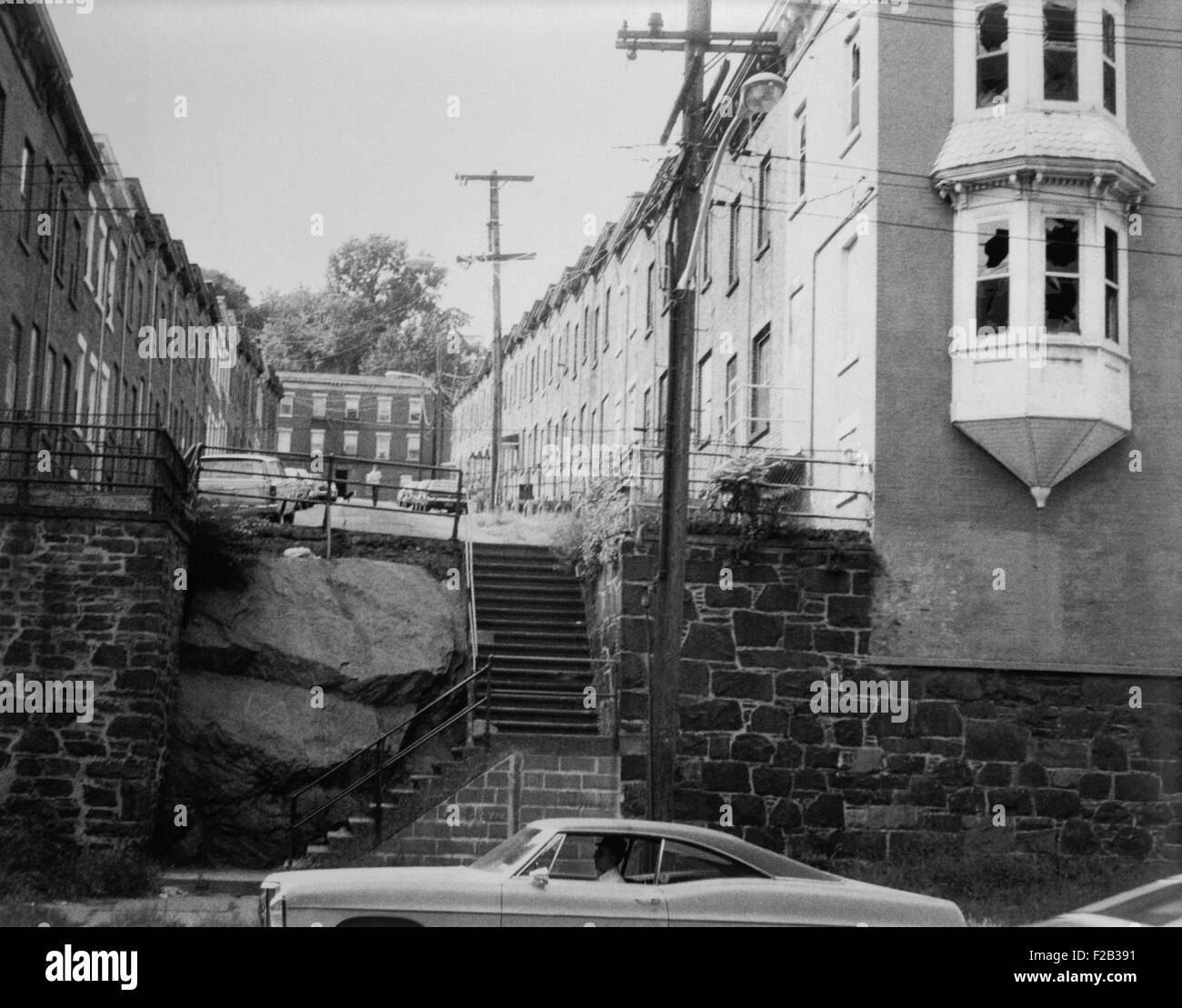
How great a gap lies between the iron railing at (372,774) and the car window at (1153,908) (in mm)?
10608

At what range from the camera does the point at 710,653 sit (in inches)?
791

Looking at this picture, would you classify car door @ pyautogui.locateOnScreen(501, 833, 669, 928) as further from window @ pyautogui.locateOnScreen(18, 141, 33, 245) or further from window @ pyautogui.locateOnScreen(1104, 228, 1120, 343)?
window @ pyautogui.locateOnScreen(18, 141, 33, 245)

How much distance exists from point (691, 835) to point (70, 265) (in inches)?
915

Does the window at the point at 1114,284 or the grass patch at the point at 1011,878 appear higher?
the window at the point at 1114,284

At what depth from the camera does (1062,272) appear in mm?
20922

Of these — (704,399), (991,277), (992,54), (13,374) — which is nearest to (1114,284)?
(991,277)

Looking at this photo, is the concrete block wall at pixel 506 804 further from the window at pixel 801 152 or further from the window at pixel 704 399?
the window at pixel 704 399

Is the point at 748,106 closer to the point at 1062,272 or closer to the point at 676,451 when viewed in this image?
→ the point at 676,451

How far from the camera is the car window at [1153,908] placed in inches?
345

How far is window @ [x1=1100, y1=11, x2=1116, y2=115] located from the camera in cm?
2169

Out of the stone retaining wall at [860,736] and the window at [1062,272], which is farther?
the window at [1062,272]

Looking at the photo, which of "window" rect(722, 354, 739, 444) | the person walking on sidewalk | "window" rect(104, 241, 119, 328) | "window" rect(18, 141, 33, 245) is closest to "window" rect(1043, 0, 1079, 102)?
"window" rect(722, 354, 739, 444)

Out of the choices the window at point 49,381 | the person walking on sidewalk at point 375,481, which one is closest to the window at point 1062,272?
the person walking on sidewalk at point 375,481

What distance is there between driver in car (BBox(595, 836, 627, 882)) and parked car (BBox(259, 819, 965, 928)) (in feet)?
0.05
